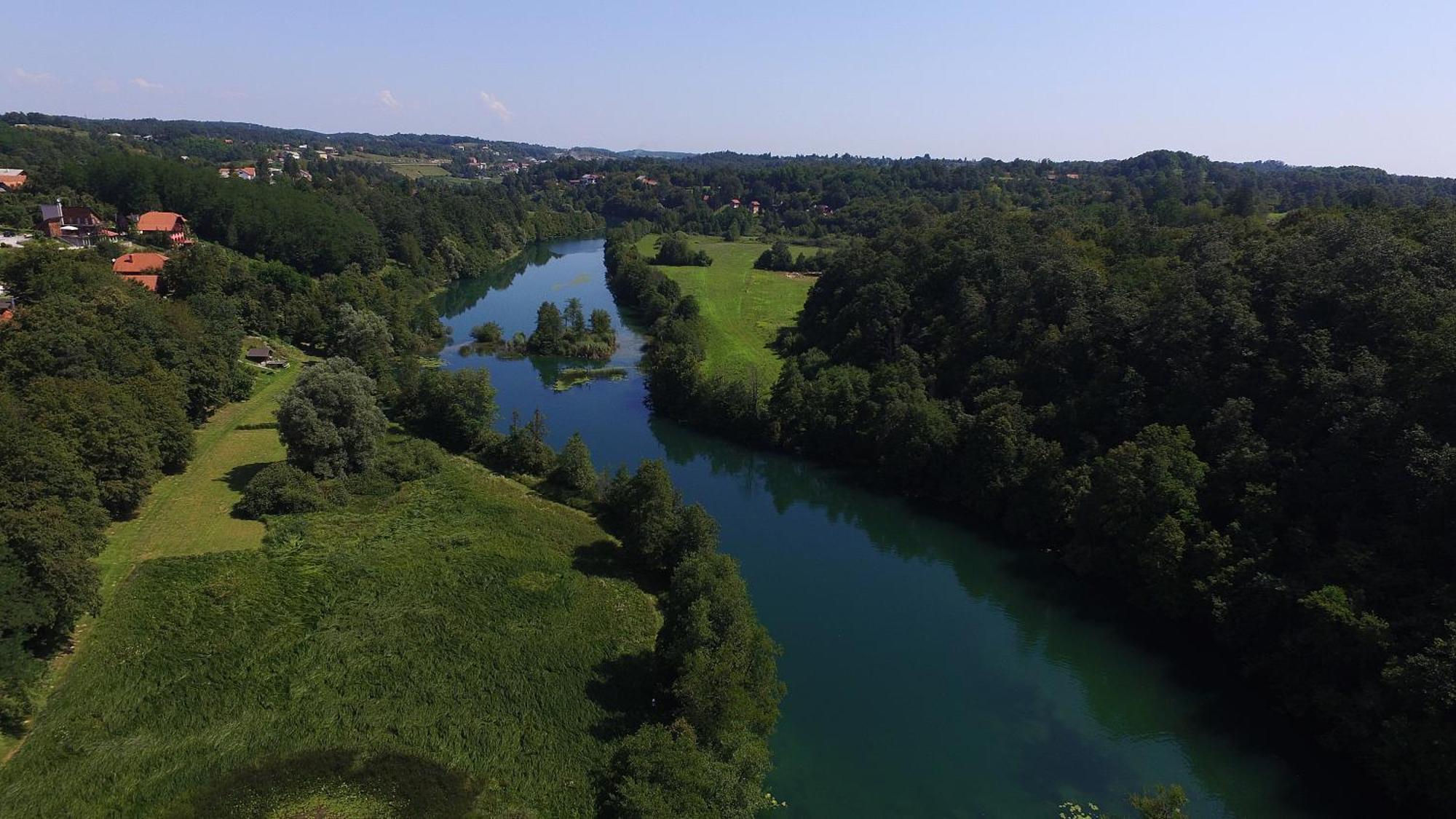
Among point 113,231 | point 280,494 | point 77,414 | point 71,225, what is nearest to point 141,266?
point 71,225

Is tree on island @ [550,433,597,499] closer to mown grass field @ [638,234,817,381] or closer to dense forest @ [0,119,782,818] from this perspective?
dense forest @ [0,119,782,818]

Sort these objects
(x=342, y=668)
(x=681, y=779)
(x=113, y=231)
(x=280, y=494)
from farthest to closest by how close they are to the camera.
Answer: (x=113, y=231), (x=280, y=494), (x=342, y=668), (x=681, y=779)

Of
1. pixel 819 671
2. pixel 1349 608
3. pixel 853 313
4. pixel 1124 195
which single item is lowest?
pixel 819 671

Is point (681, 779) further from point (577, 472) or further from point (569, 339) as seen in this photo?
point (569, 339)

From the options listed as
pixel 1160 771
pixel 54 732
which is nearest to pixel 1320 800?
pixel 1160 771

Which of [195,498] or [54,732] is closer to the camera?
[54,732]

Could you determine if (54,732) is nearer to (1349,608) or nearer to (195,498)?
(195,498)

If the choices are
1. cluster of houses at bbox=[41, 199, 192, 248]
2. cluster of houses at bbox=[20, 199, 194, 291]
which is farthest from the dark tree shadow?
cluster of houses at bbox=[41, 199, 192, 248]
